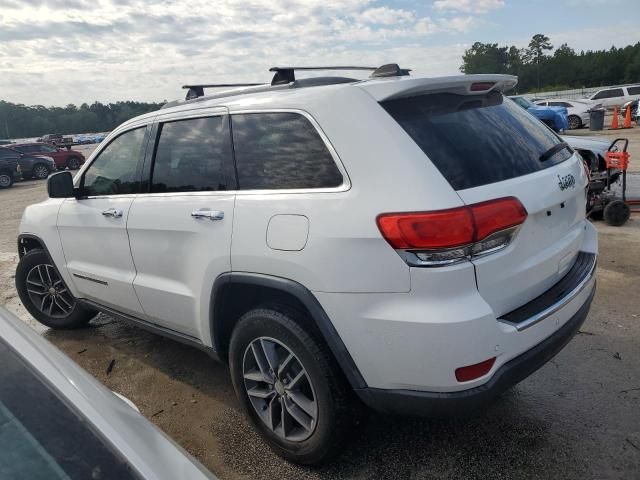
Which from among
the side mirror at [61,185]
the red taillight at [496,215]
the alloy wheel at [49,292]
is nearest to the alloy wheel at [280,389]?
the red taillight at [496,215]

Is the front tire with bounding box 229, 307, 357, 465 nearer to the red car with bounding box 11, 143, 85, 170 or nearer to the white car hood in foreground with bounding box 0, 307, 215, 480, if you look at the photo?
the white car hood in foreground with bounding box 0, 307, 215, 480

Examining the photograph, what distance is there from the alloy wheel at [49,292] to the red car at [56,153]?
21.8 m

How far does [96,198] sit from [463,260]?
8.97ft

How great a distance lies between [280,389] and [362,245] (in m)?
0.94

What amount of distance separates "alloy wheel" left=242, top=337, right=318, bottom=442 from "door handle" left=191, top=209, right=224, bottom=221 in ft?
2.18

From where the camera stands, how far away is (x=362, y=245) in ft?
7.11

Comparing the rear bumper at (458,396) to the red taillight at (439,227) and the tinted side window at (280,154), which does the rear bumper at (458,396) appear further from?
the tinted side window at (280,154)

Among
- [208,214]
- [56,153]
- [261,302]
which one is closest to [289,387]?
[261,302]

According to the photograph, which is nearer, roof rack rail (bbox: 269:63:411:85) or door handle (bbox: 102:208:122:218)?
roof rack rail (bbox: 269:63:411:85)

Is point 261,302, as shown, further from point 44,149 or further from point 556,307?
point 44,149

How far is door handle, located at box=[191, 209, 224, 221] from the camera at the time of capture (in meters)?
2.74

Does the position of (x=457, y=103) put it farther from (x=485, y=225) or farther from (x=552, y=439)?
(x=552, y=439)

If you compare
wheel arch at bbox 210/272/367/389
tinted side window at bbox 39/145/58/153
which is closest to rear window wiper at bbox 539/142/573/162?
wheel arch at bbox 210/272/367/389

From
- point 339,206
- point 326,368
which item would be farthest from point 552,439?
point 339,206
